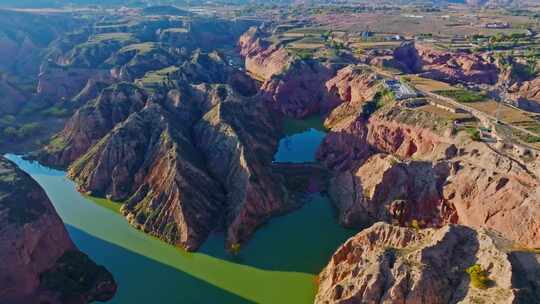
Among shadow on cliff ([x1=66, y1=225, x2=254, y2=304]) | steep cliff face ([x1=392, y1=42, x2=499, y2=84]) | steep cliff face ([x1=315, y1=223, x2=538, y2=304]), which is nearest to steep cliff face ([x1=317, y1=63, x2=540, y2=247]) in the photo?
steep cliff face ([x1=315, y1=223, x2=538, y2=304])

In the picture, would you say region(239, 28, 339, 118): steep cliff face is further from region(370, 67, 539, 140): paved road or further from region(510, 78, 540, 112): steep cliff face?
region(510, 78, 540, 112): steep cliff face

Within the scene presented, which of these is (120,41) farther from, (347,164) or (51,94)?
(347,164)

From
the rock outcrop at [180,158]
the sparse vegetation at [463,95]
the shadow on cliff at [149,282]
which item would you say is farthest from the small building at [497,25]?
the shadow on cliff at [149,282]

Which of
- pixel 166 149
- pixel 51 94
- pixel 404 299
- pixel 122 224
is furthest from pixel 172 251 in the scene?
pixel 51 94

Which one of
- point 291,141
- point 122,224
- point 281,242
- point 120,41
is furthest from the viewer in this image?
point 120,41

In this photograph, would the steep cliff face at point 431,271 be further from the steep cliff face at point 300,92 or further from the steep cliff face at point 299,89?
the steep cliff face at point 299,89

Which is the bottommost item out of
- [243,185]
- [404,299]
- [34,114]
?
[34,114]

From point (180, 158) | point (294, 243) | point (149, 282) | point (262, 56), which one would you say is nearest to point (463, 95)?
point (294, 243)
